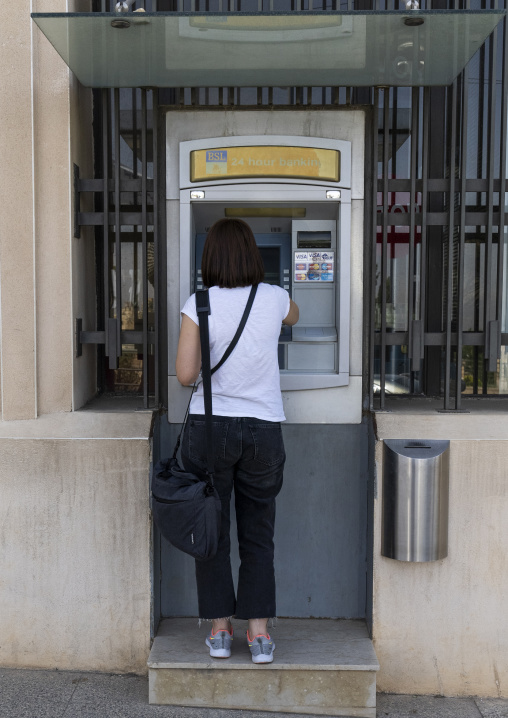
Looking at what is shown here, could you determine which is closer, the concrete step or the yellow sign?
the concrete step

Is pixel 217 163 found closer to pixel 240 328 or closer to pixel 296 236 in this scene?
pixel 296 236

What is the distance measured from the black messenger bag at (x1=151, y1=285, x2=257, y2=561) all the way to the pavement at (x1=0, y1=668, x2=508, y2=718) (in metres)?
0.76

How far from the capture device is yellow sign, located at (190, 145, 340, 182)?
10.9ft

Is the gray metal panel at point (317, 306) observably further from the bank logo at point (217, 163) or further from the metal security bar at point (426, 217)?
the bank logo at point (217, 163)

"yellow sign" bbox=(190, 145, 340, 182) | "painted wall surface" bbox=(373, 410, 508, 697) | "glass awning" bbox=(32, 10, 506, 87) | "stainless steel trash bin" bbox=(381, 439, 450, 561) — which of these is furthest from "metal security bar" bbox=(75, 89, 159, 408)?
"painted wall surface" bbox=(373, 410, 508, 697)

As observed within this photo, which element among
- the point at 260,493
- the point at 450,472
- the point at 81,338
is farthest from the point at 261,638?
the point at 81,338

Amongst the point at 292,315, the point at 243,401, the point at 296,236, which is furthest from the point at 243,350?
the point at 296,236

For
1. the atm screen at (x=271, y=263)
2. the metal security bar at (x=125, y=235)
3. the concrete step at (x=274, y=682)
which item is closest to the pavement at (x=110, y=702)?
the concrete step at (x=274, y=682)

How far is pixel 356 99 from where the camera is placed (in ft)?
12.3

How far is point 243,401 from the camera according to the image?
2977 millimetres

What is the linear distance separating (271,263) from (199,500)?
121 centimetres

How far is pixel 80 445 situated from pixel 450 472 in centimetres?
170

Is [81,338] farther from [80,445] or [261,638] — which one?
[261,638]

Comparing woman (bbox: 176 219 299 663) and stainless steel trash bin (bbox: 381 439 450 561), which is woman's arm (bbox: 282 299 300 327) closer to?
woman (bbox: 176 219 299 663)
